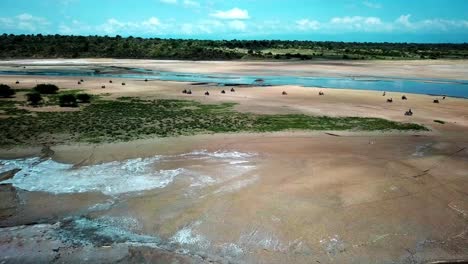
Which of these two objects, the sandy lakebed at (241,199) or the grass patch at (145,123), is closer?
the sandy lakebed at (241,199)

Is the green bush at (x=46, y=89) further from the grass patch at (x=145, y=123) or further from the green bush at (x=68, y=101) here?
the green bush at (x=68, y=101)

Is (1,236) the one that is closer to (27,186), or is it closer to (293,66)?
(27,186)

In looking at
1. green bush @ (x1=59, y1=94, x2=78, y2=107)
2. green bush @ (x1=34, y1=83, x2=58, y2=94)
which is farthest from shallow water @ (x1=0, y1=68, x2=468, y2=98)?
green bush @ (x1=59, y1=94, x2=78, y2=107)

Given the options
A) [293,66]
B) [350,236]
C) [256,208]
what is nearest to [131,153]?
[256,208]

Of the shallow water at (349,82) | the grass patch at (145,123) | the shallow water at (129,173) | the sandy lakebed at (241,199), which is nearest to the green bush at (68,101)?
the grass patch at (145,123)

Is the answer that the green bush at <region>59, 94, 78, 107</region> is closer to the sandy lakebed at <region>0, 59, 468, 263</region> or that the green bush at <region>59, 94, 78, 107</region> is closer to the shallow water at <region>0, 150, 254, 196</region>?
the sandy lakebed at <region>0, 59, 468, 263</region>

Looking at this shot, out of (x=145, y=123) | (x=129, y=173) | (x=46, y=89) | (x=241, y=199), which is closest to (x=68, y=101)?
(x=46, y=89)
